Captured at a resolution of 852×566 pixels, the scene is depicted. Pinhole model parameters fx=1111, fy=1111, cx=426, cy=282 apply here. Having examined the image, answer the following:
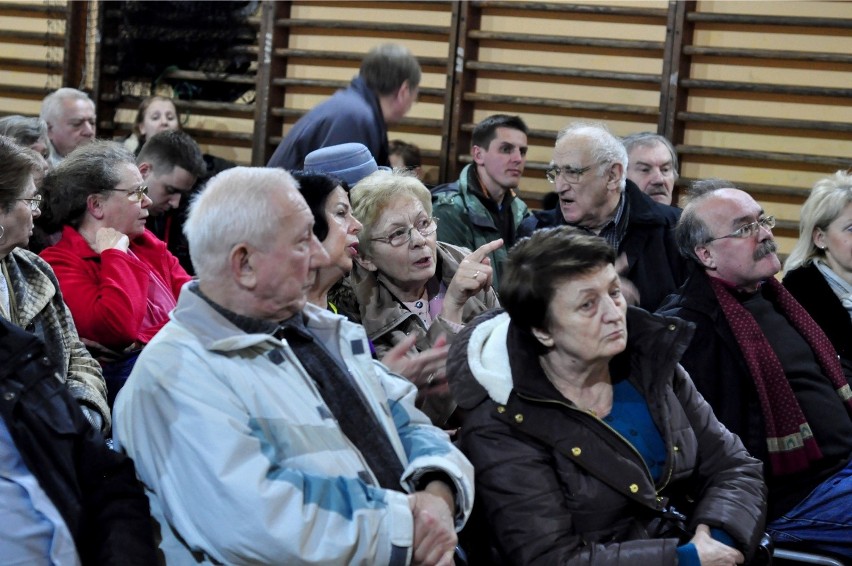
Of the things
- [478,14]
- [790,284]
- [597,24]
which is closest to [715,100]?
[597,24]

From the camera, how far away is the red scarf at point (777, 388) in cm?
310

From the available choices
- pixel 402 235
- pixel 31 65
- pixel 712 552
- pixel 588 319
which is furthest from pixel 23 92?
pixel 712 552

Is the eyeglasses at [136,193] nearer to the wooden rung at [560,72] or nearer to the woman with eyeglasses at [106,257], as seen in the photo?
the woman with eyeglasses at [106,257]

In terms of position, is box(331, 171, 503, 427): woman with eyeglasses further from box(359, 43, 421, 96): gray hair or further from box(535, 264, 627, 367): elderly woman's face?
box(359, 43, 421, 96): gray hair

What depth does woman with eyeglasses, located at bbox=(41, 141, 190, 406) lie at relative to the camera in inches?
131

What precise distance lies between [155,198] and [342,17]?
3192 millimetres

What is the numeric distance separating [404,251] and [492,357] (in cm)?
78

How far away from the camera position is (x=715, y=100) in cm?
695

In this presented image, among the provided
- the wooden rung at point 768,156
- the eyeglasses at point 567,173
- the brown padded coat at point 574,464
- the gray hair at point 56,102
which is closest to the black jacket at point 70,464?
the brown padded coat at point 574,464

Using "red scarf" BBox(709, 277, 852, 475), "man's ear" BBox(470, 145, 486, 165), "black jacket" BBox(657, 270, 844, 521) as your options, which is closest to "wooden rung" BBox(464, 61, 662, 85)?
"man's ear" BBox(470, 145, 486, 165)

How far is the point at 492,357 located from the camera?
2432mm

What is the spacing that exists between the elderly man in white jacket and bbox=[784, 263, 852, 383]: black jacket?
1.94m

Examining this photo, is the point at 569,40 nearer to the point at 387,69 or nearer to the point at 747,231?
the point at 387,69

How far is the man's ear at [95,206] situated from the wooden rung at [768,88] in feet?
14.4
